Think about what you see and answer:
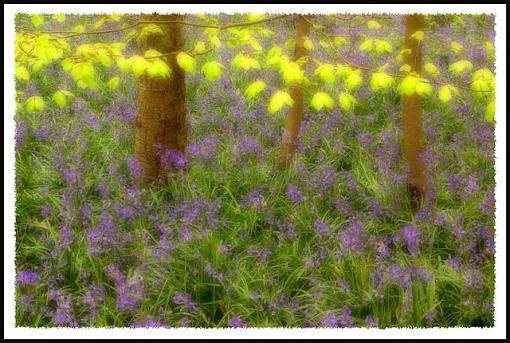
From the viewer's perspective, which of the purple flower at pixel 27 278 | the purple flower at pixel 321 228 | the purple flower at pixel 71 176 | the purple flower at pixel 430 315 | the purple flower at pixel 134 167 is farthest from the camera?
the purple flower at pixel 134 167

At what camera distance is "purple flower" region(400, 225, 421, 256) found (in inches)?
154

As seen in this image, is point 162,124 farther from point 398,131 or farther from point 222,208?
point 398,131

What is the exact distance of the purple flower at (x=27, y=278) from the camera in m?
3.59

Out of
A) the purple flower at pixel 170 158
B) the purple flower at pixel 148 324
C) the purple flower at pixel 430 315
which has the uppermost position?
the purple flower at pixel 170 158

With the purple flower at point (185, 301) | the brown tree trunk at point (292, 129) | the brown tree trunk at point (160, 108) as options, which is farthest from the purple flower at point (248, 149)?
the purple flower at point (185, 301)

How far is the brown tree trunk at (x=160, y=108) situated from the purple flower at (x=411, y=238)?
7.44ft

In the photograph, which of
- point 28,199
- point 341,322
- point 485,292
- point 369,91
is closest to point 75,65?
point 28,199

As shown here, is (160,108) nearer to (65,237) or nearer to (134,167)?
(134,167)

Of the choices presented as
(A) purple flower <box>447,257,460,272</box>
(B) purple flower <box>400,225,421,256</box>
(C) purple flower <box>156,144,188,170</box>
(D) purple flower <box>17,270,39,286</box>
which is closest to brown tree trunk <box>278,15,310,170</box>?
(C) purple flower <box>156,144,188,170</box>

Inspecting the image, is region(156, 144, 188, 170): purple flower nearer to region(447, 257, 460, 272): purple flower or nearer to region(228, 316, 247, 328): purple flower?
region(228, 316, 247, 328): purple flower

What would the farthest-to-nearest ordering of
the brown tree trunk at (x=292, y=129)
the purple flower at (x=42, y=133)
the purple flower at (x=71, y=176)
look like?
the purple flower at (x=42, y=133), the brown tree trunk at (x=292, y=129), the purple flower at (x=71, y=176)

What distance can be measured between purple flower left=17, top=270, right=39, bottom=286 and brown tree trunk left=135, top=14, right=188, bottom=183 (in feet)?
5.01

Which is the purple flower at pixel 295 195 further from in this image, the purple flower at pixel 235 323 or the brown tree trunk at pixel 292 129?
the purple flower at pixel 235 323

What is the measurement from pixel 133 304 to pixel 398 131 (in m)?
3.88
